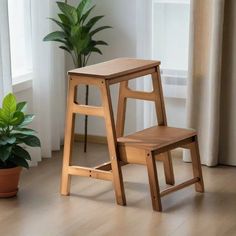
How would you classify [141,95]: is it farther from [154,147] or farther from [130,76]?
[154,147]

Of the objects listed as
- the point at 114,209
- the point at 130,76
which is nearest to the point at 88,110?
the point at 130,76

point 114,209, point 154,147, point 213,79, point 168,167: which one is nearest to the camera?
point 154,147

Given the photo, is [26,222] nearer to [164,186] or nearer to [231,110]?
[164,186]

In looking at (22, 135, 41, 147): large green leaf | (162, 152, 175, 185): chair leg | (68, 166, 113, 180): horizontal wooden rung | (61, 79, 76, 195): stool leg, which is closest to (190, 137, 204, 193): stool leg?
(162, 152, 175, 185): chair leg

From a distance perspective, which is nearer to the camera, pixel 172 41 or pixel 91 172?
pixel 91 172

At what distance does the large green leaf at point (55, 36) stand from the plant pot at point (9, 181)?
0.90 meters

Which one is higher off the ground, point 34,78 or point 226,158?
point 34,78

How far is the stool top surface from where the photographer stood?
11.9 ft

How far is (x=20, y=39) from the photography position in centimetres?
438

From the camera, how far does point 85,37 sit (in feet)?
14.6

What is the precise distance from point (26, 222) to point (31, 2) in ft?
4.75

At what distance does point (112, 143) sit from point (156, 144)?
0.23m

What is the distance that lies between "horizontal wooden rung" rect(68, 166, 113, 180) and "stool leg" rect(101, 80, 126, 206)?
56mm

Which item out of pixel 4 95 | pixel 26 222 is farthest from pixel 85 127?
pixel 26 222
